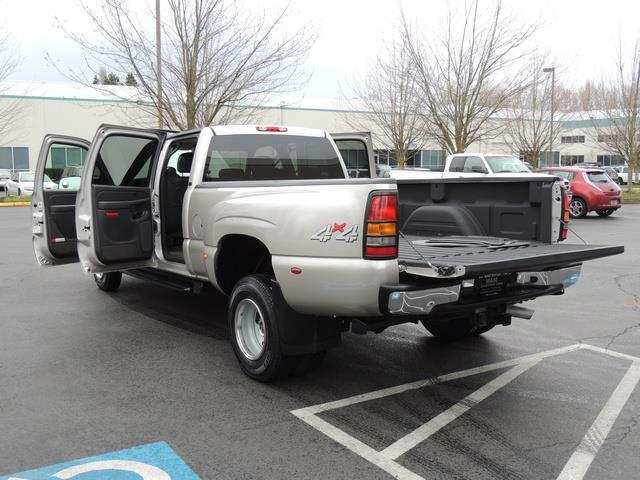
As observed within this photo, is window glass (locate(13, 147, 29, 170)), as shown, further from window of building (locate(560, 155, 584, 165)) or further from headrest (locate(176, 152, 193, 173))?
window of building (locate(560, 155, 584, 165))

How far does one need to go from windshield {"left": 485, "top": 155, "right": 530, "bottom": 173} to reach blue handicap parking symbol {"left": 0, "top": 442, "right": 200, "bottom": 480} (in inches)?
626

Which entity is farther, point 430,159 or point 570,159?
point 570,159

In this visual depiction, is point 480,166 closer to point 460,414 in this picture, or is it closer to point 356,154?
point 356,154

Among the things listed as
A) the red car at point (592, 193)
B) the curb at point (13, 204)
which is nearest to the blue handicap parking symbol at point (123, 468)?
the red car at point (592, 193)

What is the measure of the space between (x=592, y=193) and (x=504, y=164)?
134 inches

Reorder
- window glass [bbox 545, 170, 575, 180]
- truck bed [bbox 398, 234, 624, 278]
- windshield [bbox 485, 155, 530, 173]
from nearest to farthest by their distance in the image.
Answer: truck bed [bbox 398, 234, 624, 278] → windshield [bbox 485, 155, 530, 173] → window glass [bbox 545, 170, 575, 180]

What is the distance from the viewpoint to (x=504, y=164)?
18.2 m

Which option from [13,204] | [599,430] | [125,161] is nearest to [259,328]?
[599,430]

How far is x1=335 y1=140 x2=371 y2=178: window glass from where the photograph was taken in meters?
7.30

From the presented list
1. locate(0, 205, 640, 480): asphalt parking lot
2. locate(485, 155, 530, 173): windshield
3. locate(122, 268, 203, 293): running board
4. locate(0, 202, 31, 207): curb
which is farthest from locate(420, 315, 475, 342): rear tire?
locate(0, 202, 31, 207): curb

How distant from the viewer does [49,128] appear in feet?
128

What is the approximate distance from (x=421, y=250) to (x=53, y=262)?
4380 mm

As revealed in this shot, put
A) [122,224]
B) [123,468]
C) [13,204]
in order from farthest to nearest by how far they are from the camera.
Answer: [13,204], [122,224], [123,468]

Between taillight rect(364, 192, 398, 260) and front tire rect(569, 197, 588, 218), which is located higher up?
taillight rect(364, 192, 398, 260)
